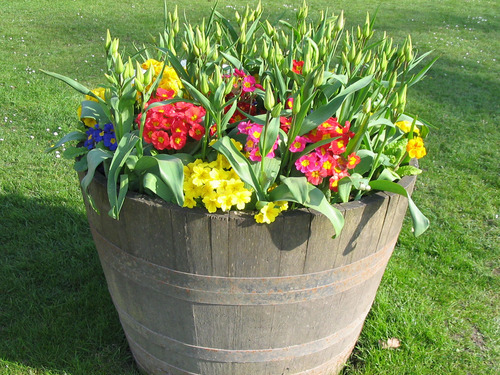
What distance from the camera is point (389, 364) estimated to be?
220 centimetres

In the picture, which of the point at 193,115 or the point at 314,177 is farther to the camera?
the point at 193,115

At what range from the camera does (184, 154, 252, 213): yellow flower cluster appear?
1.41 metres

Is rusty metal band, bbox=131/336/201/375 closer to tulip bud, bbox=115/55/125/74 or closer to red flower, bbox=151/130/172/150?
red flower, bbox=151/130/172/150

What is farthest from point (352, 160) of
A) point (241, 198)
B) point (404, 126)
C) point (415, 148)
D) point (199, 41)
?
point (199, 41)

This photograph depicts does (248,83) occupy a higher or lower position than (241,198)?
higher

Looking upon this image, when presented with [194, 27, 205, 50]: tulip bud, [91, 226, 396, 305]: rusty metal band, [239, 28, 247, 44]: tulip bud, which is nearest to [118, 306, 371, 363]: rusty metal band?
[91, 226, 396, 305]: rusty metal band

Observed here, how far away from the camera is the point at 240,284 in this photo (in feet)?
5.05

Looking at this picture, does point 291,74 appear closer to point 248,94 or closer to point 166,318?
point 248,94

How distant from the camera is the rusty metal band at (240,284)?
5.07 ft

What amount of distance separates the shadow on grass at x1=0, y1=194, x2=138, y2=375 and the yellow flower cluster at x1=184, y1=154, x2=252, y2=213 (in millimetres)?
1154

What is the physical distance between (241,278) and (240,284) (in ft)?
0.09

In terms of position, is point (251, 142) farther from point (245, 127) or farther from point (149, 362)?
point (149, 362)

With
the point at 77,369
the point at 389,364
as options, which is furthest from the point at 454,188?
the point at 77,369

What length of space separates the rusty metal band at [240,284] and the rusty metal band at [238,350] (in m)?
0.28
